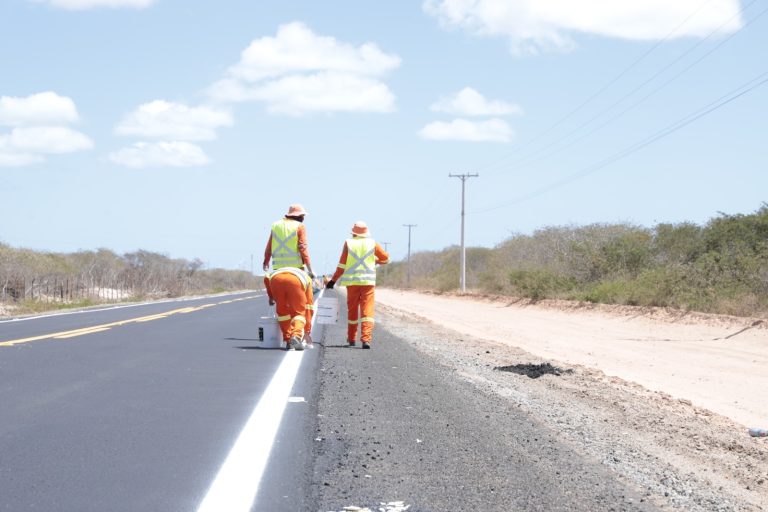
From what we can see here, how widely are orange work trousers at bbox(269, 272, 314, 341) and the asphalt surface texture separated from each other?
3.79 metres

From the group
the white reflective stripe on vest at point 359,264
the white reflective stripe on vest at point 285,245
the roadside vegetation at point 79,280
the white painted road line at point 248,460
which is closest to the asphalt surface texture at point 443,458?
the white painted road line at point 248,460

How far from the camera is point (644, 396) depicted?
12008mm

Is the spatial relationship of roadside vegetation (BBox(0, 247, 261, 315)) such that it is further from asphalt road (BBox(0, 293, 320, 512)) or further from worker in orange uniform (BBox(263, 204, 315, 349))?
asphalt road (BBox(0, 293, 320, 512))

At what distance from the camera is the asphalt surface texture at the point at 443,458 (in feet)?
17.3

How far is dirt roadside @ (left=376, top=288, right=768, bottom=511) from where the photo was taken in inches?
256

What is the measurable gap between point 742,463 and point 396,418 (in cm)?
278

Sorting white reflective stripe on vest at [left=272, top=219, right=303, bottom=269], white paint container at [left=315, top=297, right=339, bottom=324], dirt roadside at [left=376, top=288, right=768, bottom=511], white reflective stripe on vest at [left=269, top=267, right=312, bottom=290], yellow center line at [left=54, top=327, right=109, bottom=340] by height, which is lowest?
dirt roadside at [left=376, top=288, right=768, bottom=511]

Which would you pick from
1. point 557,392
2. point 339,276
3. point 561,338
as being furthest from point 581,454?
point 561,338

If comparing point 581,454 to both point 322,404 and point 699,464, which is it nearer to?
point 699,464

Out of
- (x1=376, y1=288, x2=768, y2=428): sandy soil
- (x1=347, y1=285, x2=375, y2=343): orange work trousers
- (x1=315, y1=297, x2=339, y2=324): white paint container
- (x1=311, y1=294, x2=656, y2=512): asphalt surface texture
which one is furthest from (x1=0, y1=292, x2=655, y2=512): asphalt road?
(x1=376, y1=288, x2=768, y2=428): sandy soil

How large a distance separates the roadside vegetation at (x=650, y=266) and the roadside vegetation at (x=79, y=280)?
799 inches

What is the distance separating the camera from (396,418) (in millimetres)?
7910

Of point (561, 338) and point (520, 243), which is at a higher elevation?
point (520, 243)

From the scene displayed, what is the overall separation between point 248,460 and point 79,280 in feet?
144
